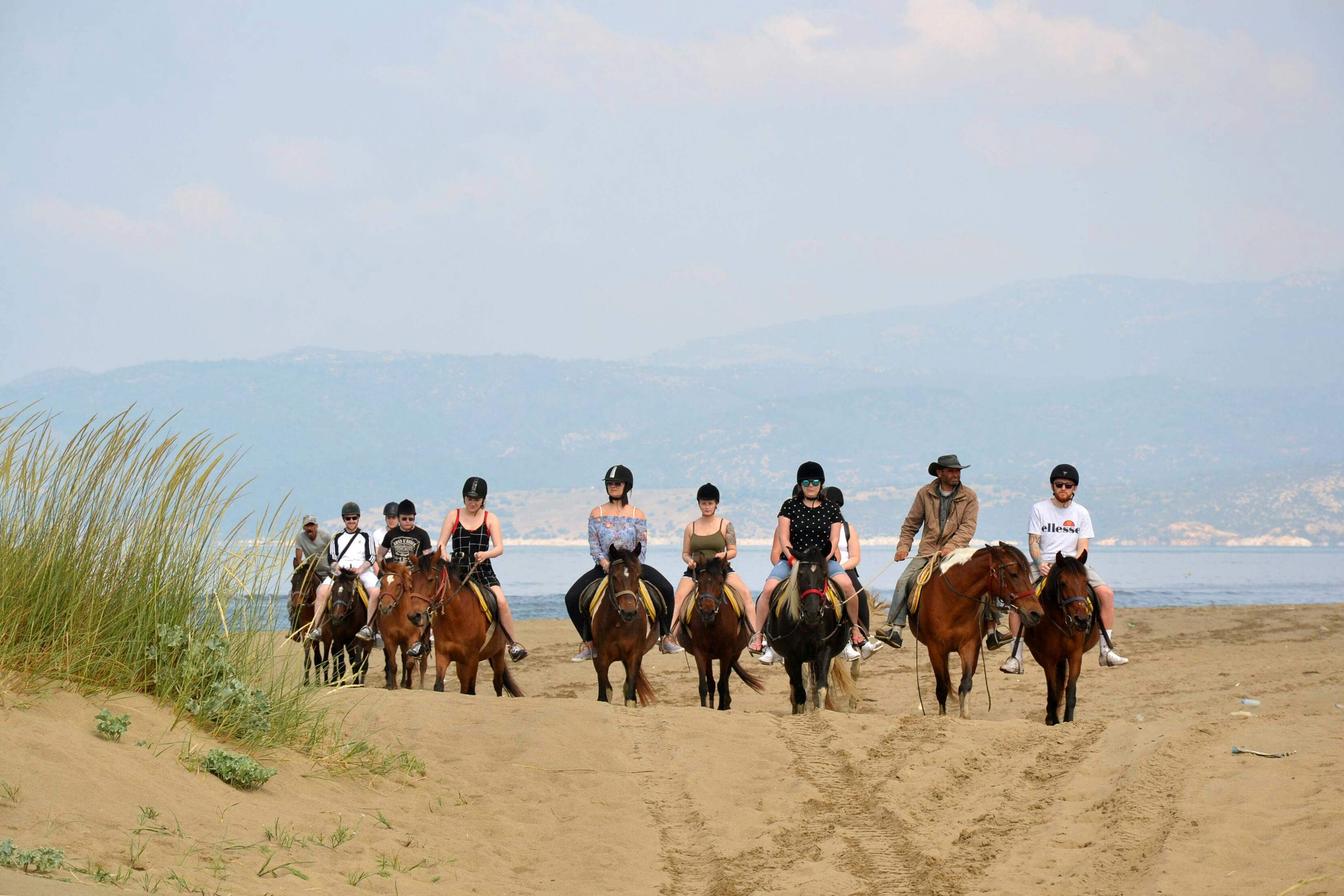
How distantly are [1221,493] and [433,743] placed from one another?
159m

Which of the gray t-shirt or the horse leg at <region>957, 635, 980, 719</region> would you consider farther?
the gray t-shirt

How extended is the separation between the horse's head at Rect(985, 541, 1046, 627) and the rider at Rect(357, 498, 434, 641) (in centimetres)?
593

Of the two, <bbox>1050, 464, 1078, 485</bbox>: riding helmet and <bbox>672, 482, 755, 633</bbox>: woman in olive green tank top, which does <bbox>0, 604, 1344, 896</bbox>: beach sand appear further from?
<bbox>1050, 464, 1078, 485</bbox>: riding helmet

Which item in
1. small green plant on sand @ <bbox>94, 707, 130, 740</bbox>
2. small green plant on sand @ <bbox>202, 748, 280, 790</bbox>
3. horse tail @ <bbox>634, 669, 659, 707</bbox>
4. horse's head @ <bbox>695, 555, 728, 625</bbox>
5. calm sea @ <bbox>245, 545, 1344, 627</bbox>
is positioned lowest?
calm sea @ <bbox>245, 545, 1344, 627</bbox>

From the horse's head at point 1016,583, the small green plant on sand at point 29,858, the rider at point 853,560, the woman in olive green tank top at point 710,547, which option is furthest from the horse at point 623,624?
the small green plant on sand at point 29,858

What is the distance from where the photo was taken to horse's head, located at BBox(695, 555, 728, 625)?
11.6 meters

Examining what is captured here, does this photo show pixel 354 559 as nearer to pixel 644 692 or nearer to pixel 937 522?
pixel 644 692

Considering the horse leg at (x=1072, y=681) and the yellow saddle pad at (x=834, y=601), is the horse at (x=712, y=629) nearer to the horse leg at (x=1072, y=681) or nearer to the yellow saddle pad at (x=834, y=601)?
the yellow saddle pad at (x=834, y=601)

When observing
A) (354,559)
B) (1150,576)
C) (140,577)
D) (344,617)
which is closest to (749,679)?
(344,617)

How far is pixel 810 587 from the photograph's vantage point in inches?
446

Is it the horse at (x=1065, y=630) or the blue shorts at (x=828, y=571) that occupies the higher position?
the blue shorts at (x=828, y=571)

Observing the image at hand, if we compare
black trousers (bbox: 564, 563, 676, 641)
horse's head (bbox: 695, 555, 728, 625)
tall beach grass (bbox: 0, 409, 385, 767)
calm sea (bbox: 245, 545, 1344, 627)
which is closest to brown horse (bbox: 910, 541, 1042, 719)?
horse's head (bbox: 695, 555, 728, 625)

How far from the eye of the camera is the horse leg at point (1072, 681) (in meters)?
11.0

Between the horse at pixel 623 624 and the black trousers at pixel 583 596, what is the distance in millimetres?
165
